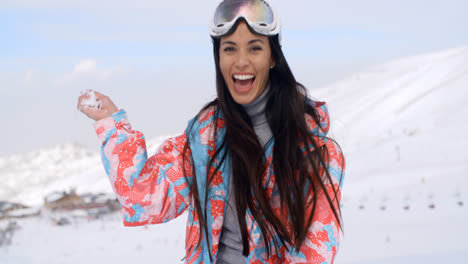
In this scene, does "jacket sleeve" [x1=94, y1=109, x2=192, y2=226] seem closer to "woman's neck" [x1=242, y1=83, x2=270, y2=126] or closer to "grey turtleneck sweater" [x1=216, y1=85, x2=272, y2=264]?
"grey turtleneck sweater" [x1=216, y1=85, x2=272, y2=264]

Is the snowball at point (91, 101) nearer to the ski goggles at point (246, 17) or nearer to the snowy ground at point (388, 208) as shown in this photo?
the ski goggles at point (246, 17)

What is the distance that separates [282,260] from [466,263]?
342 centimetres

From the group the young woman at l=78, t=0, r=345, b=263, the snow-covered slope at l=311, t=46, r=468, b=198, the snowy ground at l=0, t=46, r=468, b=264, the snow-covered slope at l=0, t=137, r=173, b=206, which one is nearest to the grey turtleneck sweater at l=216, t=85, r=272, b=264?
the young woman at l=78, t=0, r=345, b=263

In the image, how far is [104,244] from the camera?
6.45m

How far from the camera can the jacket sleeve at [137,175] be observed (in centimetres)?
160

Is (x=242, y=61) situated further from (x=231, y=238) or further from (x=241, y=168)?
(x=231, y=238)

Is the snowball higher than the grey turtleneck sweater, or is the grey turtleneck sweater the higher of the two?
the snowball

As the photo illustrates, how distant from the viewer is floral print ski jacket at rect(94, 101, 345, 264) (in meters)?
1.61

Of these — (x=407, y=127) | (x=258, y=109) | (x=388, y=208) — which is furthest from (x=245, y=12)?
(x=407, y=127)

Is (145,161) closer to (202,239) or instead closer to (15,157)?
(202,239)

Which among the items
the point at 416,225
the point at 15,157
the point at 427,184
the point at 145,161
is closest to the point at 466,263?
the point at 416,225

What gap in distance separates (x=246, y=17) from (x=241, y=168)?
19.4 inches

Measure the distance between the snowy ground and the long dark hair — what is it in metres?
1.75

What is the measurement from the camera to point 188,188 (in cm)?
170
